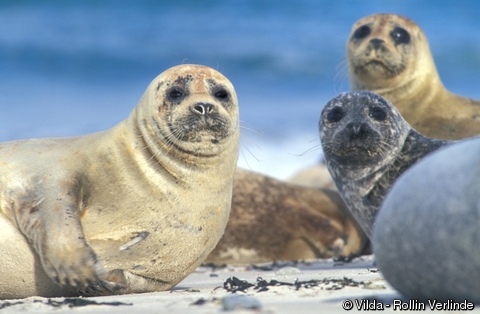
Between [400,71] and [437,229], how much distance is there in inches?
220

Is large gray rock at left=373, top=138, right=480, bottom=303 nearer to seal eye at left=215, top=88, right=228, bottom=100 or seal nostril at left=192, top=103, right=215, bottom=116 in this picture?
seal nostril at left=192, top=103, right=215, bottom=116

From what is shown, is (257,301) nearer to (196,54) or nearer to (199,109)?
(199,109)

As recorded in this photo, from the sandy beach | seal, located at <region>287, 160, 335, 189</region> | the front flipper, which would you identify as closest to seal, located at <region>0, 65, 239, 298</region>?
the front flipper

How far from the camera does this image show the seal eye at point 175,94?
16.3ft

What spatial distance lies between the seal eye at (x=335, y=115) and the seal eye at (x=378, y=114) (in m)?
0.23

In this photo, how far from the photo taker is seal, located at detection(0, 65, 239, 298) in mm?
4438

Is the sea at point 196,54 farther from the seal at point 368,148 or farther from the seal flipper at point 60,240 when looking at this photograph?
the seal flipper at point 60,240

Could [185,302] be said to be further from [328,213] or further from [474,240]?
[328,213]

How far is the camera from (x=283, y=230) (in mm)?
7512

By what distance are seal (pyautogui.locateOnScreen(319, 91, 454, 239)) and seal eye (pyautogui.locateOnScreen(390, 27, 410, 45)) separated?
2.47 meters

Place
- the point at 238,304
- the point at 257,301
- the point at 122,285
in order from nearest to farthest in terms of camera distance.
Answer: the point at 238,304, the point at 257,301, the point at 122,285

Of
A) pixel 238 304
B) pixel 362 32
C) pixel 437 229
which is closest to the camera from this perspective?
pixel 437 229

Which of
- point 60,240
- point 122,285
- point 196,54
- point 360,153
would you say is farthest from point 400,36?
point 196,54

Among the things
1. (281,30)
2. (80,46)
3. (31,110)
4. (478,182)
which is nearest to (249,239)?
(478,182)
